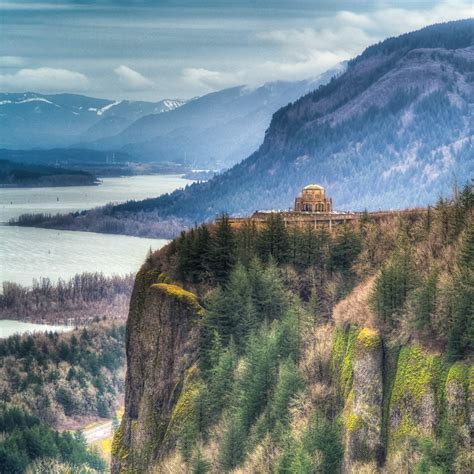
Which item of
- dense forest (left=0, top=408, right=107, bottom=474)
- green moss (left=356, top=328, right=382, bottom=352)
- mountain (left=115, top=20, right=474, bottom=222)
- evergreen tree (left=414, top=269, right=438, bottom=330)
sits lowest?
dense forest (left=0, top=408, right=107, bottom=474)

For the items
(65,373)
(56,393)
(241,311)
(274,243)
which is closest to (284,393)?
(241,311)

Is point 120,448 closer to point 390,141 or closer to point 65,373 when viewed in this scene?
point 65,373

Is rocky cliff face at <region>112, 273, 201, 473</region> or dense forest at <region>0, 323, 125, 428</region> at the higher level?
rocky cliff face at <region>112, 273, 201, 473</region>

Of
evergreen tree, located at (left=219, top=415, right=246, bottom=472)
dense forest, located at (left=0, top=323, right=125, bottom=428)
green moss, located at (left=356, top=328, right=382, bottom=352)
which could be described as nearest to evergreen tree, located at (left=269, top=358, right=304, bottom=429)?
evergreen tree, located at (left=219, top=415, right=246, bottom=472)

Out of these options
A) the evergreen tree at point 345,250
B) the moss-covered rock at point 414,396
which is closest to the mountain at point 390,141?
the evergreen tree at point 345,250

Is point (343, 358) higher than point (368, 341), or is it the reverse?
point (368, 341)

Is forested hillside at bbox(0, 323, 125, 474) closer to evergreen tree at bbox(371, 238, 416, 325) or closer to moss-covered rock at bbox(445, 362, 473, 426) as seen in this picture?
evergreen tree at bbox(371, 238, 416, 325)
